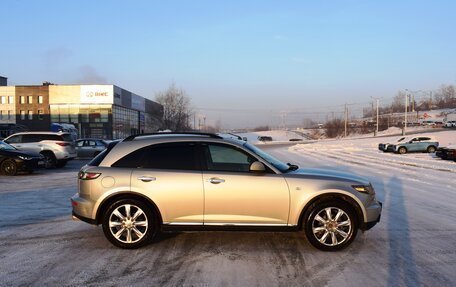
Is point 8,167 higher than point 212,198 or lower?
lower

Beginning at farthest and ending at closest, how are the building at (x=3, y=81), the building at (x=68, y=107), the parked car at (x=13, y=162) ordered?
the building at (x=3, y=81) < the building at (x=68, y=107) < the parked car at (x=13, y=162)

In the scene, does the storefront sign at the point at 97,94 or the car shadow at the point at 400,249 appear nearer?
the car shadow at the point at 400,249

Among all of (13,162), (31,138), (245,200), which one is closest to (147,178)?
(245,200)

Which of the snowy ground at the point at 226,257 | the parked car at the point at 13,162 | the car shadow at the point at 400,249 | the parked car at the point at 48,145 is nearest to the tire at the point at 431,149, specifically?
the car shadow at the point at 400,249

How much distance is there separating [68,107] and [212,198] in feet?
237

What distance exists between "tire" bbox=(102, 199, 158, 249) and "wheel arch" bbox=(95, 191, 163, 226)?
0.04 meters

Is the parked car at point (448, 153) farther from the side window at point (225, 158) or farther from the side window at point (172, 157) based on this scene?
the side window at point (172, 157)

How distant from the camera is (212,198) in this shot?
233 inches

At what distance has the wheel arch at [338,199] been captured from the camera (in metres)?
5.98

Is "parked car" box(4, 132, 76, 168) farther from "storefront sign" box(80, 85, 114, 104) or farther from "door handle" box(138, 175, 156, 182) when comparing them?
"storefront sign" box(80, 85, 114, 104)

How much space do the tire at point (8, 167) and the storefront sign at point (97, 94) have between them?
56.4m

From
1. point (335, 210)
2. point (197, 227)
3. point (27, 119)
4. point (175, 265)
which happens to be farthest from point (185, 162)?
point (27, 119)

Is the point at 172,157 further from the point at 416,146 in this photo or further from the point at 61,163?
the point at 416,146

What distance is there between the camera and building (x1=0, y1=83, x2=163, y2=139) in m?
71.4
